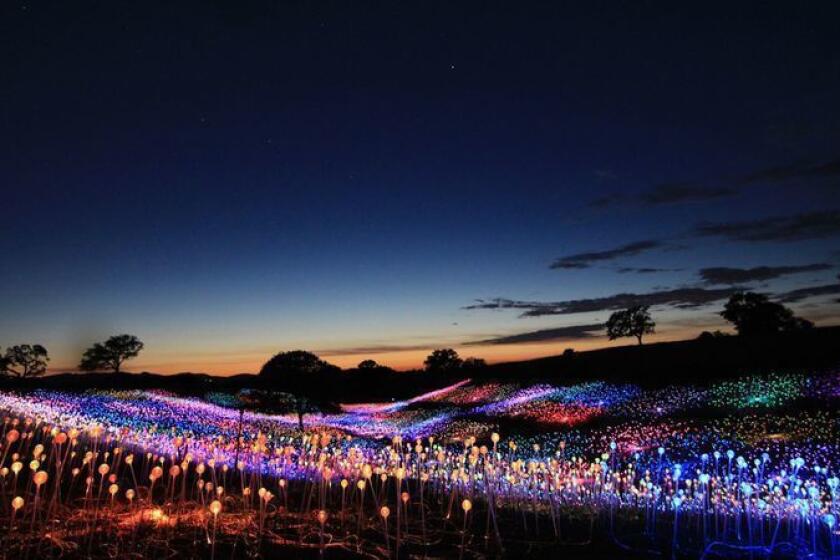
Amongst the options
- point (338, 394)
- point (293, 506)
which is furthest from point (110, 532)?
point (338, 394)

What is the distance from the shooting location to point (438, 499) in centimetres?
966

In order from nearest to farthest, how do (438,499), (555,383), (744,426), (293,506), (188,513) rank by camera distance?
(188,513) → (293,506) → (438,499) → (744,426) → (555,383)

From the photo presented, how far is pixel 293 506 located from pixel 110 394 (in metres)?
23.2

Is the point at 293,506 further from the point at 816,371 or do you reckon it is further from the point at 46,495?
the point at 816,371

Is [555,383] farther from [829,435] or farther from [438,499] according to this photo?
[438,499]

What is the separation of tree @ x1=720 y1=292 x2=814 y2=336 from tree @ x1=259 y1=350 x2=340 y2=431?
123 ft

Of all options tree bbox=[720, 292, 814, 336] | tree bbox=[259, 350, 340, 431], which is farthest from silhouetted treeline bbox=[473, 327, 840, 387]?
tree bbox=[720, 292, 814, 336]

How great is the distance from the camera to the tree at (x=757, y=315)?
54.3m

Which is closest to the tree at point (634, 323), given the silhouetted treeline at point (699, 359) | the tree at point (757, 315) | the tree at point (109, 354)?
the tree at point (757, 315)

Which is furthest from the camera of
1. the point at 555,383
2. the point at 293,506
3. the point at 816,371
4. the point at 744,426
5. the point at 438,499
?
the point at 555,383

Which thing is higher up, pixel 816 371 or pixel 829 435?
pixel 816 371

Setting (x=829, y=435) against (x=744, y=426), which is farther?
(x=744, y=426)

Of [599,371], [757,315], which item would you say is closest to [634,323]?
[757,315]

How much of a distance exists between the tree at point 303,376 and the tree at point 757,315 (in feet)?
123
